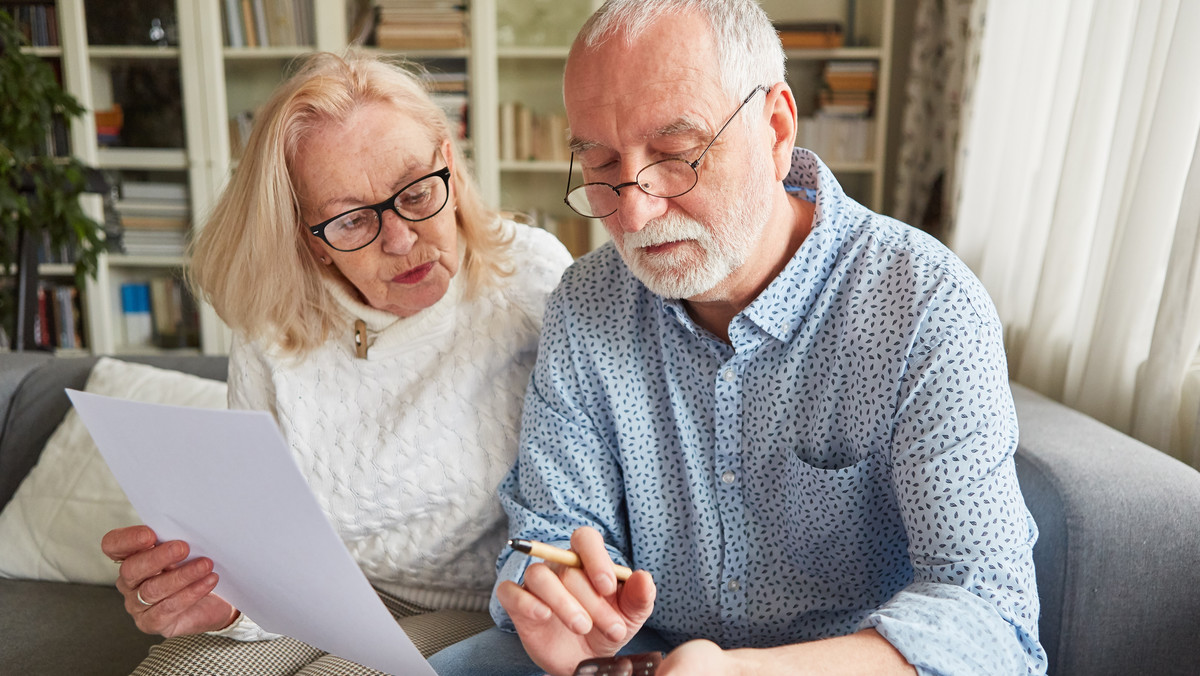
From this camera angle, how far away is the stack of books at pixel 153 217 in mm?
3541

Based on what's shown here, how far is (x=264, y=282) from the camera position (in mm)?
1275

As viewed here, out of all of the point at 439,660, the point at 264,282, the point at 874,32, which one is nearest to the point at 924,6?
the point at 874,32

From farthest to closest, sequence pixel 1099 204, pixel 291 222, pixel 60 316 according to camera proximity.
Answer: pixel 60 316, pixel 1099 204, pixel 291 222

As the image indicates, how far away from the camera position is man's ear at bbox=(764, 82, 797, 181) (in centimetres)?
99

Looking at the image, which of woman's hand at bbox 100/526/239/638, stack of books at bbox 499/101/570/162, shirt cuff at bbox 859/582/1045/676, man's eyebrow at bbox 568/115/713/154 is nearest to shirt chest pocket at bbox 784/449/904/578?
shirt cuff at bbox 859/582/1045/676

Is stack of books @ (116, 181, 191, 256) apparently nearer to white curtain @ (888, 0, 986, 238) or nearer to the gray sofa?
white curtain @ (888, 0, 986, 238)

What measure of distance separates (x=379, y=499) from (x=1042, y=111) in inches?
64.3

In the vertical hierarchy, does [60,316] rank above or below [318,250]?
below

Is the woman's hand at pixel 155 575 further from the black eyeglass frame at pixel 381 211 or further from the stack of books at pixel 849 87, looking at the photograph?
the stack of books at pixel 849 87

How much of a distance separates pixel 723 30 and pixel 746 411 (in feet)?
1.40

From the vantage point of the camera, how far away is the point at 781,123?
3.30 feet

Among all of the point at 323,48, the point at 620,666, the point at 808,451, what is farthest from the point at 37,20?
the point at 620,666

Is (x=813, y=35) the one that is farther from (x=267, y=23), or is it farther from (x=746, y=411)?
(x=746, y=411)

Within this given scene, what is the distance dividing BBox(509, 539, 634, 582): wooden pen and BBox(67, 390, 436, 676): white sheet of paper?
0.42 ft
